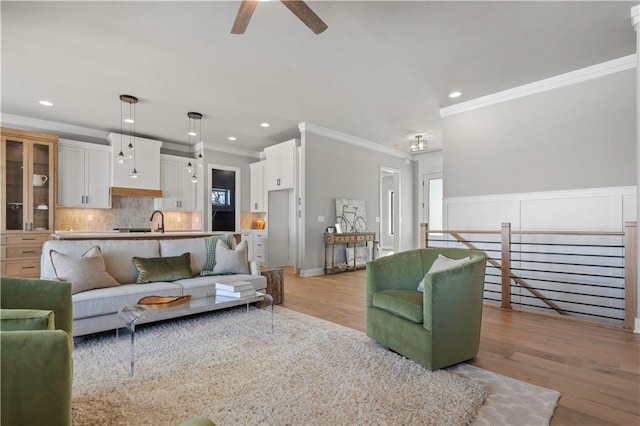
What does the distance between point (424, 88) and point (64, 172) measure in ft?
19.9

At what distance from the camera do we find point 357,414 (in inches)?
67.6

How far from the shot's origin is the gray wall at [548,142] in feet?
12.0

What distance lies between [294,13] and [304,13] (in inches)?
2.8

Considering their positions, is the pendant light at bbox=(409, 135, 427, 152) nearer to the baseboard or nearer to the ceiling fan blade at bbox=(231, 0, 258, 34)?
the baseboard

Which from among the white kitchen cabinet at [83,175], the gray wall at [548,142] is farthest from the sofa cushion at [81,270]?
the gray wall at [548,142]

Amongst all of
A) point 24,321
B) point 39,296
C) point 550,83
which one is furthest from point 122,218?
point 550,83

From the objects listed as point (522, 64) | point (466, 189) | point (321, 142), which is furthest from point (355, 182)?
point (522, 64)

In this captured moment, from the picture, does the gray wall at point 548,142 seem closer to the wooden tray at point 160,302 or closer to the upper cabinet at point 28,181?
the wooden tray at point 160,302

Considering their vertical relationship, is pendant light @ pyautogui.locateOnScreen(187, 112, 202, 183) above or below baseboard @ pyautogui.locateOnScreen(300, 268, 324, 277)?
above

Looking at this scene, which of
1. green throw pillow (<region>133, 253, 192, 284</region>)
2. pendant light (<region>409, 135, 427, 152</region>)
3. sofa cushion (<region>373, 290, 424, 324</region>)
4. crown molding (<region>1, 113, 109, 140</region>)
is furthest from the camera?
pendant light (<region>409, 135, 427, 152</region>)

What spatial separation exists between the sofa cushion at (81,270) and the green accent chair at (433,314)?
97.4 inches

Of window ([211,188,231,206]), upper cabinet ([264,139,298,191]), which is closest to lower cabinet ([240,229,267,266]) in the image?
window ([211,188,231,206])

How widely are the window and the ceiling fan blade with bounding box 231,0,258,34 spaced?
17.3ft

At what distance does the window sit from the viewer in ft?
24.0
